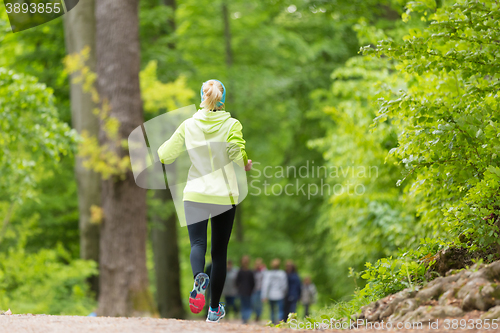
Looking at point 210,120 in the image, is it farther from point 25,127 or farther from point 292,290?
point 292,290

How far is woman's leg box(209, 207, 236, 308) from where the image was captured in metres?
4.11

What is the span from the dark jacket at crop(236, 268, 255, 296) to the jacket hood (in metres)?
10.1

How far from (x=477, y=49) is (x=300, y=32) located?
47.3 ft

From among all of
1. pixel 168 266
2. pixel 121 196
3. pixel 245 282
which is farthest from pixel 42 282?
pixel 168 266

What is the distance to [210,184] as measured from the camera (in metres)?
4.04

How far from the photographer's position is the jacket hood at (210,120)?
4.13 metres

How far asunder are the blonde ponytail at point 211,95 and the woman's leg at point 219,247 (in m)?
0.84

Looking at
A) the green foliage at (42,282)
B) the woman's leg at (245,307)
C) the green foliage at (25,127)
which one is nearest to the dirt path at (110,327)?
the green foliage at (25,127)

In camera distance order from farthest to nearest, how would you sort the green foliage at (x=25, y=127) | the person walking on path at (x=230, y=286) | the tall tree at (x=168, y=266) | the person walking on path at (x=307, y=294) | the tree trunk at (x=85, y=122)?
1. the person walking on path at (x=307, y=294)
2. the tall tree at (x=168, y=266)
3. the person walking on path at (x=230, y=286)
4. the tree trunk at (x=85, y=122)
5. the green foliage at (x=25, y=127)

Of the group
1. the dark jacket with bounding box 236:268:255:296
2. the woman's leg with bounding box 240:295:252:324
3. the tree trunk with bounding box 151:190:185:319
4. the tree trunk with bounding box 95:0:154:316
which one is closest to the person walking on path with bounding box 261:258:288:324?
the dark jacket with bounding box 236:268:255:296

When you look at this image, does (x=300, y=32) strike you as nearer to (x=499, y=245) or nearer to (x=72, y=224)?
(x=72, y=224)

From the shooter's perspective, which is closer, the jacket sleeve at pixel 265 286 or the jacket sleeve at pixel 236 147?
the jacket sleeve at pixel 236 147

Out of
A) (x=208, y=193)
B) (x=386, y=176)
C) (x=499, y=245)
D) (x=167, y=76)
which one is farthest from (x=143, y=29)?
(x=499, y=245)

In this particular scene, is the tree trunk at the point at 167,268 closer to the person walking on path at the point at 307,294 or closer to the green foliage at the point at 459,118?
the person walking on path at the point at 307,294
